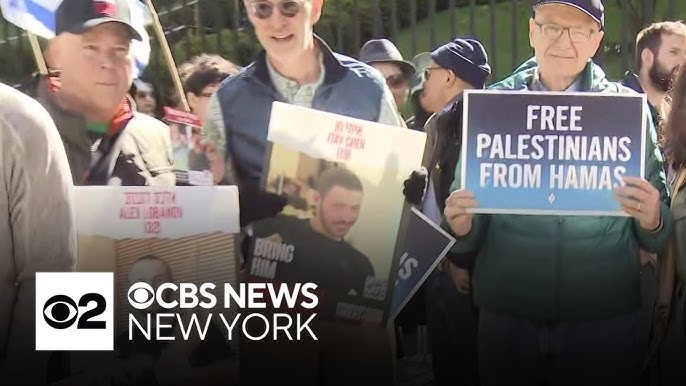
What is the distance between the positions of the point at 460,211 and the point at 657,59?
30.3 inches

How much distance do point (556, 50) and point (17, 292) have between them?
184 centimetres

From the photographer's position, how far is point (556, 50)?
9.23ft

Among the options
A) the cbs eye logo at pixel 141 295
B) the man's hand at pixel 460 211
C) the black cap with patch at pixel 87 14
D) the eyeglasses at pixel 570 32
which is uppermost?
the black cap with patch at pixel 87 14

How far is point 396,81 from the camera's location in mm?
2834

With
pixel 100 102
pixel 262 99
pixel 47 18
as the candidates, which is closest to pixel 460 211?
pixel 262 99

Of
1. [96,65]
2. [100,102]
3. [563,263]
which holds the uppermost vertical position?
[96,65]

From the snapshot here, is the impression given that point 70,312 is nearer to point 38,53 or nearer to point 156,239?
point 156,239

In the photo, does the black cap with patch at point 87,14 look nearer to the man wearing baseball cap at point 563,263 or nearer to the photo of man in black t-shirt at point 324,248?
the photo of man in black t-shirt at point 324,248

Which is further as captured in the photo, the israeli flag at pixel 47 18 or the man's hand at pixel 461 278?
the man's hand at pixel 461 278

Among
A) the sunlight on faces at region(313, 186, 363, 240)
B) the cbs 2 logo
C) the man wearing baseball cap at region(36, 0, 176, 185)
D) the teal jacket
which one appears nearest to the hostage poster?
the sunlight on faces at region(313, 186, 363, 240)

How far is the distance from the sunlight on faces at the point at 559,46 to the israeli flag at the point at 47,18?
3.88ft

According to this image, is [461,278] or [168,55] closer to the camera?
[168,55]

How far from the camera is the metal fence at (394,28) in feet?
9.17

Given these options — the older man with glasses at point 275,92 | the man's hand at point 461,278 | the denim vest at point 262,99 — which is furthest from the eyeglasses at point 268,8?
the man's hand at point 461,278
